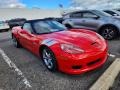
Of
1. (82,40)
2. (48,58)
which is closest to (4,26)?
(48,58)

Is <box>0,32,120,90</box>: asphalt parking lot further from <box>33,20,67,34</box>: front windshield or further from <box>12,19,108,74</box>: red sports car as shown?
<box>33,20,67,34</box>: front windshield

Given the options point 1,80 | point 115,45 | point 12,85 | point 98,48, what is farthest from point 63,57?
point 115,45

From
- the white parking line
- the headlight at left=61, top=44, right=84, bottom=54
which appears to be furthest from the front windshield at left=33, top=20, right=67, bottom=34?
the headlight at left=61, top=44, right=84, bottom=54

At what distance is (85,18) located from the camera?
8750 mm

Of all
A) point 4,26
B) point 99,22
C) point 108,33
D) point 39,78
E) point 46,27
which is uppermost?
point 46,27

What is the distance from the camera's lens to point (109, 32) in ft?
26.2

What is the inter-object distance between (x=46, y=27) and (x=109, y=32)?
3288 mm

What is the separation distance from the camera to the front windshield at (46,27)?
222 inches

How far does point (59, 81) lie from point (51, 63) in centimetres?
57

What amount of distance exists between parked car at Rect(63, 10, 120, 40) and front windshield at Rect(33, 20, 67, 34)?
8.80ft

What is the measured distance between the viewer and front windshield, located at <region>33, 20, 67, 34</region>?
5.63m

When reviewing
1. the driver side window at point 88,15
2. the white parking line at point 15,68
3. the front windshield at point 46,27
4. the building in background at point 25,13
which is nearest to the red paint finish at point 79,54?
the front windshield at point 46,27

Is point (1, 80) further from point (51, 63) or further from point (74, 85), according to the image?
point (74, 85)

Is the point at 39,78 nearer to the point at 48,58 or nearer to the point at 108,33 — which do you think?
the point at 48,58
